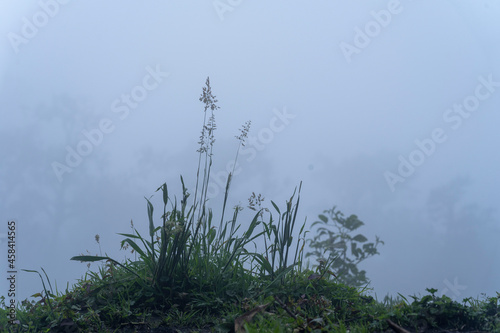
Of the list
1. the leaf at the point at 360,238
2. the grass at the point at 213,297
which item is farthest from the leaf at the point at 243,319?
the leaf at the point at 360,238

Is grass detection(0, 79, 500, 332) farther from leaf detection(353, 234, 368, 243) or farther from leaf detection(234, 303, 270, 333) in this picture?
leaf detection(353, 234, 368, 243)

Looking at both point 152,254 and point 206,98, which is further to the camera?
point 206,98

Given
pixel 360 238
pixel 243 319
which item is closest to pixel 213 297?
pixel 243 319

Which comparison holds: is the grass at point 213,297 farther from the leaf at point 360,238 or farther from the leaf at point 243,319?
the leaf at point 360,238

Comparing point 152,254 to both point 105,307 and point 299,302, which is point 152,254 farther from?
point 299,302

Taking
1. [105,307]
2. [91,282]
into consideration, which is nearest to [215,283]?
[105,307]

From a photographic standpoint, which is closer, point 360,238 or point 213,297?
point 213,297

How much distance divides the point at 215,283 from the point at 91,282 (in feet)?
4.10

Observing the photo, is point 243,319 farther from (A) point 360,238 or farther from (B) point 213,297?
(A) point 360,238

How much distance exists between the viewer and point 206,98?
4457 millimetres

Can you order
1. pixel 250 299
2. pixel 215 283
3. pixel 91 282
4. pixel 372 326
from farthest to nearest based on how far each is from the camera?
pixel 91 282 < pixel 215 283 < pixel 250 299 < pixel 372 326

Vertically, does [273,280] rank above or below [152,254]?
below

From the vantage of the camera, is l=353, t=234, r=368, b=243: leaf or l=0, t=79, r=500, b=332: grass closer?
l=0, t=79, r=500, b=332: grass

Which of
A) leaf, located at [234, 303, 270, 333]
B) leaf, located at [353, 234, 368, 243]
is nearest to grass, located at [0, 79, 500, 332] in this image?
leaf, located at [234, 303, 270, 333]
